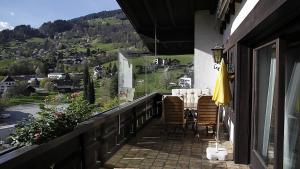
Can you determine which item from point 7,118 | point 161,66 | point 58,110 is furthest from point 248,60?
point 161,66

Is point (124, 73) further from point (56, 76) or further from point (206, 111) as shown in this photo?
point (56, 76)

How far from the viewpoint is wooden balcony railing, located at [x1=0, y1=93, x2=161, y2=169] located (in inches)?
120

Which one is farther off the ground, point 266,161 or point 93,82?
point 93,82

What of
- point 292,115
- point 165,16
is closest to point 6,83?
point 292,115

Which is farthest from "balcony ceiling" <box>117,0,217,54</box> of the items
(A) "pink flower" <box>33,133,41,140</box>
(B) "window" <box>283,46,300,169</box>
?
(B) "window" <box>283,46,300,169</box>

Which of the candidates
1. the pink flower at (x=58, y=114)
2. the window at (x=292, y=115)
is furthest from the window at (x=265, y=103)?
the pink flower at (x=58, y=114)

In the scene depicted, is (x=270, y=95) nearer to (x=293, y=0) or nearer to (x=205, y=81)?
(x=293, y=0)

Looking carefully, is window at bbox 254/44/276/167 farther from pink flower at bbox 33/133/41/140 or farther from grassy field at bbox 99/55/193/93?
grassy field at bbox 99/55/193/93

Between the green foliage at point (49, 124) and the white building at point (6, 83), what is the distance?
84 cm

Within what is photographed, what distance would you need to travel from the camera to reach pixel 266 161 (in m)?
4.25

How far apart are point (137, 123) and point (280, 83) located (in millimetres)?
5235

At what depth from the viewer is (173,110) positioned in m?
7.57

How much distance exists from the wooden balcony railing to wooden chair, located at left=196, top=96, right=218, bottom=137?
1.39m

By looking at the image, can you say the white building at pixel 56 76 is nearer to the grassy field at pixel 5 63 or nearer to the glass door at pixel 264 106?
the grassy field at pixel 5 63
